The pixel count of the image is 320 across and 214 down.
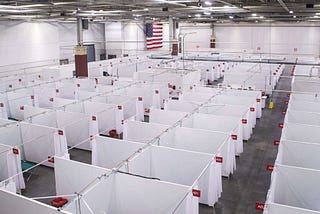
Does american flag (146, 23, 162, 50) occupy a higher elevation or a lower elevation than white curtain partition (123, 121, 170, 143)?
higher

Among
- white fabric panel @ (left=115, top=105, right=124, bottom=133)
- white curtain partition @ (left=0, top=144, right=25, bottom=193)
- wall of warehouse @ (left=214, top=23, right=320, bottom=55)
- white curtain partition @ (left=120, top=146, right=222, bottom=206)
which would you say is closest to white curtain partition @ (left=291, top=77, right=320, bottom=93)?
white fabric panel @ (left=115, top=105, right=124, bottom=133)

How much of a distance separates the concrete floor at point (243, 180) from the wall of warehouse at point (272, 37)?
52.8 feet

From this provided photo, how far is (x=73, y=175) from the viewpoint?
5.57m

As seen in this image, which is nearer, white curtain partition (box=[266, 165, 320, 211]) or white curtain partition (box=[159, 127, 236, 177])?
white curtain partition (box=[266, 165, 320, 211])

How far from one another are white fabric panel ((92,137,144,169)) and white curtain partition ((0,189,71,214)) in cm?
264

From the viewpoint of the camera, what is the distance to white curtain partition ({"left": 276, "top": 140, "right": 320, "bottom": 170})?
20.7 feet

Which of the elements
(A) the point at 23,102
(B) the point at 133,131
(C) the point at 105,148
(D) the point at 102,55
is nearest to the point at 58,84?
(A) the point at 23,102

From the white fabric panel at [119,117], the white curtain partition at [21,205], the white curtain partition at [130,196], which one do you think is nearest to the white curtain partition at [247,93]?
the white fabric panel at [119,117]

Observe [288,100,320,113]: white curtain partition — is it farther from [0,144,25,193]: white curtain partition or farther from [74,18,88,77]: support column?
[74,18,88,77]: support column

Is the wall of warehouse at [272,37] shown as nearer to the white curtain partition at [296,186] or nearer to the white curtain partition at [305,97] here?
the white curtain partition at [305,97]

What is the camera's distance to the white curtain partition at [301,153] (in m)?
6.31

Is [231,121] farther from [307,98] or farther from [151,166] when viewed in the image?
[307,98]

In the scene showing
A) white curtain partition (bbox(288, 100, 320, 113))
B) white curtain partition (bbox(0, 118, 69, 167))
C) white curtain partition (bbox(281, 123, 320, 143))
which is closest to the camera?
white curtain partition (bbox(281, 123, 320, 143))

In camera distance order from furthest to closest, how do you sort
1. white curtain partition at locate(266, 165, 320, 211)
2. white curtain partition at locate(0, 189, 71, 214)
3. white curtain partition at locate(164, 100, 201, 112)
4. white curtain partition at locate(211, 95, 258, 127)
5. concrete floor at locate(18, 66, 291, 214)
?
1. white curtain partition at locate(211, 95, 258, 127)
2. white curtain partition at locate(164, 100, 201, 112)
3. concrete floor at locate(18, 66, 291, 214)
4. white curtain partition at locate(266, 165, 320, 211)
5. white curtain partition at locate(0, 189, 71, 214)
